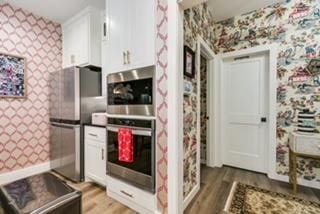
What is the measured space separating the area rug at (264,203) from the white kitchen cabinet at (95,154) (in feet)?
5.15

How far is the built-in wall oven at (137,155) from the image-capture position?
68.2 inches

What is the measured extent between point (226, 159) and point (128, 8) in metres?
2.95

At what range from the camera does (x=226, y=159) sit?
328 cm

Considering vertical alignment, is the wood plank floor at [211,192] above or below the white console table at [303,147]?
below

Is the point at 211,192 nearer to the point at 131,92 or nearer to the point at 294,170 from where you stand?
the point at 294,170

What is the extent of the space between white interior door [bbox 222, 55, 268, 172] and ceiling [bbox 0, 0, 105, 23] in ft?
8.33

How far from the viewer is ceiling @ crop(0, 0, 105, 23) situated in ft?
8.46

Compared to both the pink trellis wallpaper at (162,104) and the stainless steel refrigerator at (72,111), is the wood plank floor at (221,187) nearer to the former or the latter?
the pink trellis wallpaper at (162,104)

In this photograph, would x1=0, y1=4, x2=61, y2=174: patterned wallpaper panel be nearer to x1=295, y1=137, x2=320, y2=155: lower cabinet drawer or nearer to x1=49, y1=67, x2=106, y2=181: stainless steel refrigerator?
x1=49, y1=67, x2=106, y2=181: stainless steel refrigerator

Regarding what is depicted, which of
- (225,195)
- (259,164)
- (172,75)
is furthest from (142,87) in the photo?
(259,164)

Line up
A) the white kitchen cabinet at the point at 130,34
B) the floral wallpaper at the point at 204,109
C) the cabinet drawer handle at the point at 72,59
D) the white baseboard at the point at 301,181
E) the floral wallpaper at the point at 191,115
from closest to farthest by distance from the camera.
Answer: the white kitchen cabinet at the point at 130,34, the floral wallpaper at the point at 191,115, the white baseboard at the point at 301,181, the cabinet drawer handle at the point at 72,59, the floral wallpaper at the point at 204,109

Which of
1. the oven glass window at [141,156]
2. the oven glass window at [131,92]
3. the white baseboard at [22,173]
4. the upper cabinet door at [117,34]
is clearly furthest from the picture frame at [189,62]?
the white baseboard at [22,173]

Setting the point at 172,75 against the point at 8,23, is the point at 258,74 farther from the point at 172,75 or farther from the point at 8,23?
the point at 8,23

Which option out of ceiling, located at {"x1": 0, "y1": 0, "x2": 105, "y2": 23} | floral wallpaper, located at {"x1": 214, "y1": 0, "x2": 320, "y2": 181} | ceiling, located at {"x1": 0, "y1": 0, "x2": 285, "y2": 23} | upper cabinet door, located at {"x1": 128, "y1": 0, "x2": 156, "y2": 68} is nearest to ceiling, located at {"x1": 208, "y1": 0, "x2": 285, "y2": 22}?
ceiling, located at {"x1": 0, "y1": 0, "x2": 285, "y2": 23}
